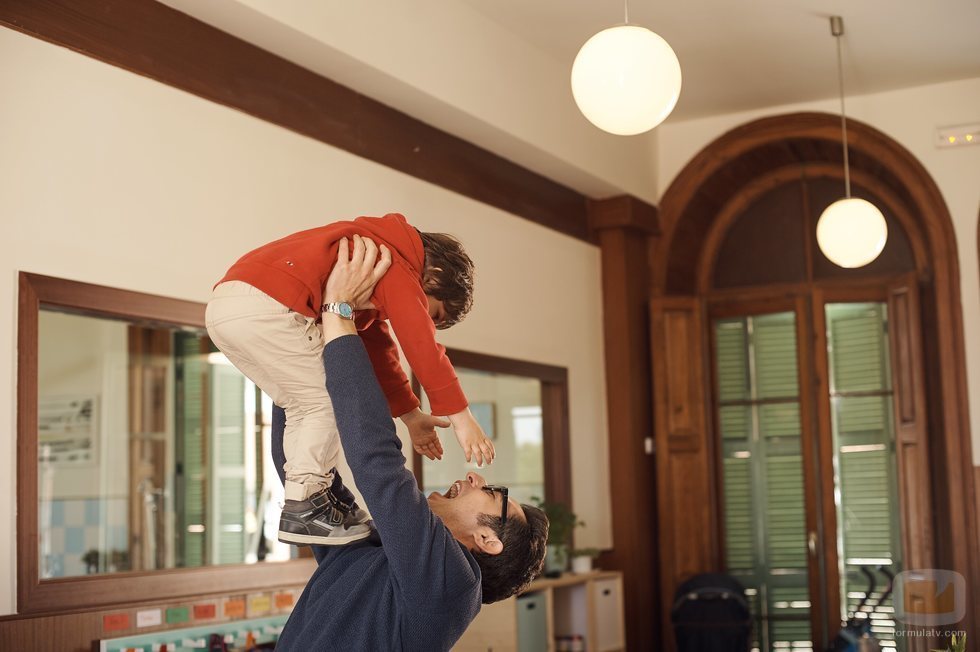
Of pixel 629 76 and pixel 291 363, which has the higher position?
pixel 629 76

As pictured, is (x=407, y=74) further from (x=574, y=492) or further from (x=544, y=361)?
(x=574, y=492)

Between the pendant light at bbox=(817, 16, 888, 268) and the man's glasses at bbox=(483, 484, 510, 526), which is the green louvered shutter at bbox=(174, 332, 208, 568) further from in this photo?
the man's glasses at bbox=(483, 484, 510, 526)

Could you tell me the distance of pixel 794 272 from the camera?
7.52m

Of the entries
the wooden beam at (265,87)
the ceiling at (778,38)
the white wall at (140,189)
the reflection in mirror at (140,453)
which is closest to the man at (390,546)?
the white wall at (140,189)

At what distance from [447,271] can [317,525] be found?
637 mm

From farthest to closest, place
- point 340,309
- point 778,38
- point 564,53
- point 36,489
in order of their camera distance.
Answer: point 564,53 < point 778,38 < point 36,489 < point 340,309

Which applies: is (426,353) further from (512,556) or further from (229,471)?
(229,471)

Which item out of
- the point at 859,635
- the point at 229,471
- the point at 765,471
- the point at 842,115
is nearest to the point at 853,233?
the point at 842,115

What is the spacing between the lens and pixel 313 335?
7.66 ft

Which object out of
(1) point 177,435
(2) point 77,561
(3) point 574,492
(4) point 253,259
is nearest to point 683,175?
(3) point 574,492

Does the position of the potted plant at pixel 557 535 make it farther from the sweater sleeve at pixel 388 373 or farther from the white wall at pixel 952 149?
the sweater sleeve at pixel 388 373

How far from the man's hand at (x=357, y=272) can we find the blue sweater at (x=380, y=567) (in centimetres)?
20

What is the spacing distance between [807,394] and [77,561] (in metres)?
4.59

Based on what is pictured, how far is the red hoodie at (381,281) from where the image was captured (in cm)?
226
